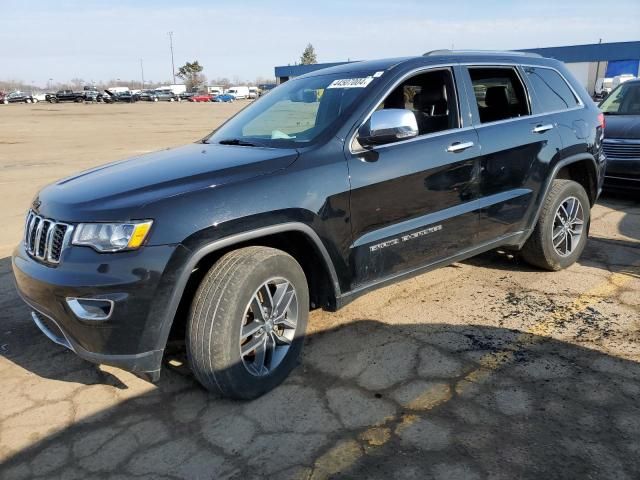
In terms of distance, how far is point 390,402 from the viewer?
2.99 m

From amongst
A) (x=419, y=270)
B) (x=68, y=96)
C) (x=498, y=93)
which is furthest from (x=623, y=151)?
(x=68, y=96)

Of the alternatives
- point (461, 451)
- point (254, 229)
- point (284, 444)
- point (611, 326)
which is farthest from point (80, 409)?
point (611, 326)

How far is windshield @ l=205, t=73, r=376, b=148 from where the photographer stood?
3539 millimetres

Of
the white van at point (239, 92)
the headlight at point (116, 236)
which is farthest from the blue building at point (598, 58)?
the white van at point (239, 92)

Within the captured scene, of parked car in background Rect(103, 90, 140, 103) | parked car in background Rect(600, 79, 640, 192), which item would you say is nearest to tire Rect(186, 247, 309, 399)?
parked car in background Rect(600, 79, 640, 192)

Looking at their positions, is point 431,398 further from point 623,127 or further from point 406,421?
point 623,127

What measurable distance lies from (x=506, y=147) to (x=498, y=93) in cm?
59

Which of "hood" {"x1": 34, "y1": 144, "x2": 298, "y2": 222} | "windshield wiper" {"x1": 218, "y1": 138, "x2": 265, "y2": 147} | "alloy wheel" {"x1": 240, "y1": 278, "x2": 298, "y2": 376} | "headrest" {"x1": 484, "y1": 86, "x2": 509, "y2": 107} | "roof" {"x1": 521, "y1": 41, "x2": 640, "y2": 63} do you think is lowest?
"alloy wheel" {"x1": 240, "y1": 278, "x2": 298, "y2": 376}

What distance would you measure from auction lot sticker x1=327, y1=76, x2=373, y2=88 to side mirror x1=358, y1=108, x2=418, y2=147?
1.22 feet

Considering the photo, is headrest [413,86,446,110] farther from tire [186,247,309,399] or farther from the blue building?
the blue building

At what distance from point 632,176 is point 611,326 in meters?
4.17

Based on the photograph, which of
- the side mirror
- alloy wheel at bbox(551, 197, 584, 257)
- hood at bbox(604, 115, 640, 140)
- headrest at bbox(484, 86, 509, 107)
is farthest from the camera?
hood at bbox(604, 115, 640, 140)

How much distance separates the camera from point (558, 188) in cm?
469

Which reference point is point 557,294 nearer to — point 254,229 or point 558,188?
point 558,188
